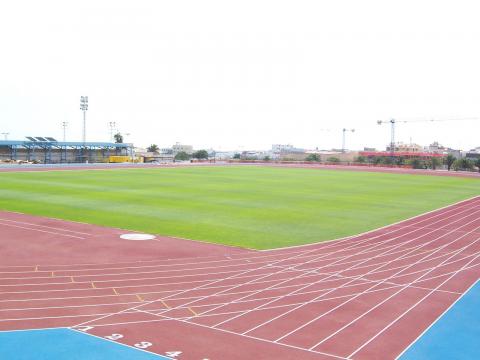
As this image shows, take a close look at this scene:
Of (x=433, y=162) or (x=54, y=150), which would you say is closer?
(x=54, y=150)

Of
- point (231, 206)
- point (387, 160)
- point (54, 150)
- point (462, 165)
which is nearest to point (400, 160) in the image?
point (387, 160)

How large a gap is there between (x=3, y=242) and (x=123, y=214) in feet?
28.9

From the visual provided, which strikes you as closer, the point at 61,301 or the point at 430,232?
the point at 61,301

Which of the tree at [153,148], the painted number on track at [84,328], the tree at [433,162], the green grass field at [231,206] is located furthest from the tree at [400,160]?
the painted number on track at [84,328]

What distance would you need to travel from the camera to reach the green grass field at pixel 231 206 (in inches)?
931

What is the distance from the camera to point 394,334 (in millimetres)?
11133

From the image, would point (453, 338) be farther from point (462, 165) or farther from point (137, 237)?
point (462, 165)

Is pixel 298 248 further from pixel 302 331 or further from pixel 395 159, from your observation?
pixel 395 159

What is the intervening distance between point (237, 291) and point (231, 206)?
18796mm

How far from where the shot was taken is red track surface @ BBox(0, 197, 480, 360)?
10.7 metres

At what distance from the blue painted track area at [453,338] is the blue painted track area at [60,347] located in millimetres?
Result: 5671

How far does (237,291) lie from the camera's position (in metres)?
13.9

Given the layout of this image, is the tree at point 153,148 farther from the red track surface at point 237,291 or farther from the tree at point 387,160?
the red track surface at point 237,291

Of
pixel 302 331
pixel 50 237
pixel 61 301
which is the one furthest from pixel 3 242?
pixel 302 331
